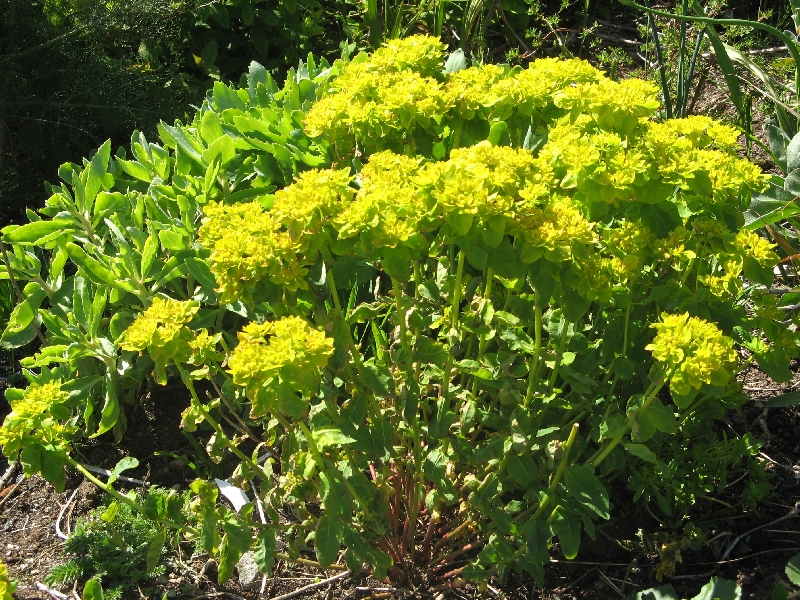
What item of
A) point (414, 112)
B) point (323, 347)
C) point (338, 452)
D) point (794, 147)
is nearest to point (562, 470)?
point (338, 452)

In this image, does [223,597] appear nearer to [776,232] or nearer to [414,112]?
[414,112]

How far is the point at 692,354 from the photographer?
1.41 metres

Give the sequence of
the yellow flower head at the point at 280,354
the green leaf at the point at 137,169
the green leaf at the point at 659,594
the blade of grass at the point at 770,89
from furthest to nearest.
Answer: the blade of grass at the point at 770,89
the green leaf at the point at 137,169
the green leaf at the point at 659,594
the yellow flower head at the point at 280,354

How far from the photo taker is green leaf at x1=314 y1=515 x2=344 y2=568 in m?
1.63

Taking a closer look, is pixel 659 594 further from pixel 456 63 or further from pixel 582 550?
pixel 456 63

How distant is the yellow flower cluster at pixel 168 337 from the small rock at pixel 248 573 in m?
0.70

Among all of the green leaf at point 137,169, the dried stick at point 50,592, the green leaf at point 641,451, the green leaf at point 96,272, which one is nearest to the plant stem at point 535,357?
the green leaf at point 641,451

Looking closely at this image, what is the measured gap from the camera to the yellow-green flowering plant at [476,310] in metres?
1.41

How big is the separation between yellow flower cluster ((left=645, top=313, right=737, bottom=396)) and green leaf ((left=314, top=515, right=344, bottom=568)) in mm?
703

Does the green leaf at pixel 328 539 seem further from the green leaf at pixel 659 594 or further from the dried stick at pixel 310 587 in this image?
the green leaf at pixel 659 594

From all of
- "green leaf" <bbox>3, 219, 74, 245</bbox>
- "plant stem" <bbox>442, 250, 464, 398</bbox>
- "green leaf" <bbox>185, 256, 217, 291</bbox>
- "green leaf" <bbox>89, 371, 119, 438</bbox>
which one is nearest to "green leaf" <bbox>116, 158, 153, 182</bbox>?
"green leaf" <bbox>3, 219, 74, 245</bbox>

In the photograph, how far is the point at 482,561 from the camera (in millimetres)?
1780

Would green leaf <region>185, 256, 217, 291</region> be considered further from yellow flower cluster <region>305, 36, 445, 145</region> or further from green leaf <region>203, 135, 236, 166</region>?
yellow flower cluster <region>305, 36, 445, 145</region>

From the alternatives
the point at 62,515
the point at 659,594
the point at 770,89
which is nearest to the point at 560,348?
the point at 659,594
